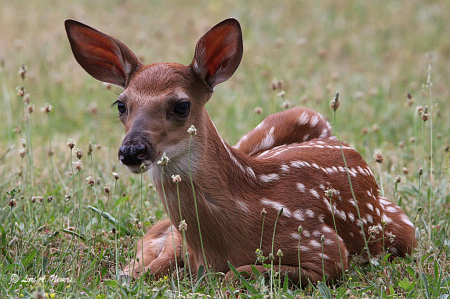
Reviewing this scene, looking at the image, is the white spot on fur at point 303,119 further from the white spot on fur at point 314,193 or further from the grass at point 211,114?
the white spot on fur at point 314,193

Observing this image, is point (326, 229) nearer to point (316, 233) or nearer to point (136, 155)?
point (316, 233)

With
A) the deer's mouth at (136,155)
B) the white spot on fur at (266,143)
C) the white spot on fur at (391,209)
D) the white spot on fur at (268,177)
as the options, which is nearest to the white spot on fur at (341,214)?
the white spot on fur at (268,177)

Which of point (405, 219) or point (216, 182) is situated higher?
point (216, 182)

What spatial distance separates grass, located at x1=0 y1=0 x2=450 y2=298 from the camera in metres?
3.62

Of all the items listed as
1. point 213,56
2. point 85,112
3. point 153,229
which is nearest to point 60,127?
point 85,112

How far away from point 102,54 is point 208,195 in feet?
3.55

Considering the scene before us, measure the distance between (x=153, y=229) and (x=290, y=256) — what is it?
1046 millimetres

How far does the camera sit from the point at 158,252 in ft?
13.8

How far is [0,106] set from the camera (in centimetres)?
801

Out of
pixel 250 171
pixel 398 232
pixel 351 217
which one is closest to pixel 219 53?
pixel 250 171

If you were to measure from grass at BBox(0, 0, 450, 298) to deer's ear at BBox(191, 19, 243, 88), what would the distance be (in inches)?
32.9

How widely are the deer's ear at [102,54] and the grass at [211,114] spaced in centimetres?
53

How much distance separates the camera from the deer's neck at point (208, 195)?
357cm

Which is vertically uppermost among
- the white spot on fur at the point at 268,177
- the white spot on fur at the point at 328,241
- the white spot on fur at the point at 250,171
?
the white spot on fur at the point at 250,171
